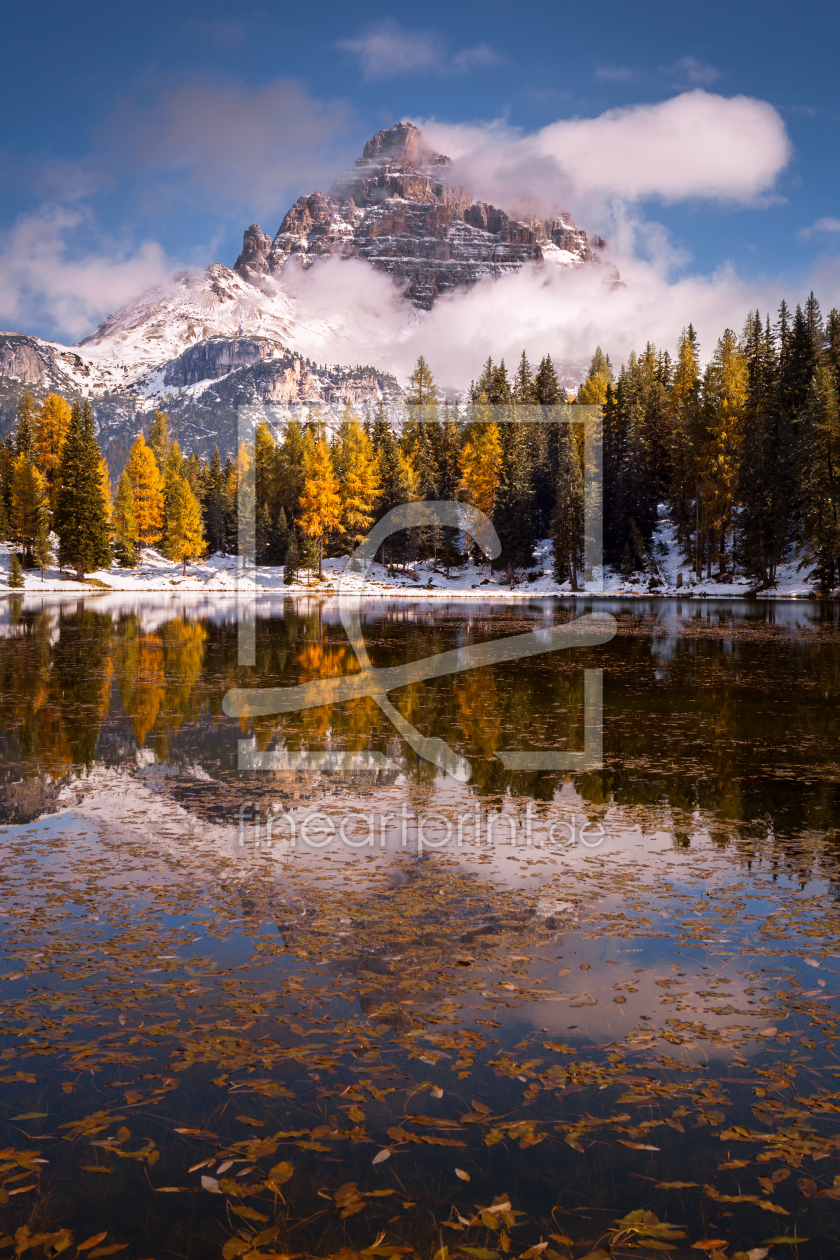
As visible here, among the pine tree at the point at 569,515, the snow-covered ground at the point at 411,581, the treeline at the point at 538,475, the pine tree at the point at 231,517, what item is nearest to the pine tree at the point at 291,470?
the treeline at the point at 538,475

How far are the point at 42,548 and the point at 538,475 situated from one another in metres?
50.4

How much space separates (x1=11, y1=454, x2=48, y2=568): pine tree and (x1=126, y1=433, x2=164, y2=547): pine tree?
16.0 metres

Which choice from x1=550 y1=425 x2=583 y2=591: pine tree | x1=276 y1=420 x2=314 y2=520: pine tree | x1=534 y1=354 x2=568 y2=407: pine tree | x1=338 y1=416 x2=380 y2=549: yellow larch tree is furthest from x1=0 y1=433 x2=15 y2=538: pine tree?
x1=534 y1=354 x2=568 y2=407: pine tree

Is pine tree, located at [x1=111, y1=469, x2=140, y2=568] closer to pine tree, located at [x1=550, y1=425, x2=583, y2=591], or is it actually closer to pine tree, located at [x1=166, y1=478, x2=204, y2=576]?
pine tree, located at [x1=166, y1=478, x2=204, y2=576]

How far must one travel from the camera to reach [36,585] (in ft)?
247

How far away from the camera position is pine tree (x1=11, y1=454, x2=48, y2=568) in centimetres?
7925

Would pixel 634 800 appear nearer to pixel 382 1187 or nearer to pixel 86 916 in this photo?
pixel 86 916

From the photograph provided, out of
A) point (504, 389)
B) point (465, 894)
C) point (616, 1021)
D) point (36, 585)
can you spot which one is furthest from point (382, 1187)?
point (504, 389)

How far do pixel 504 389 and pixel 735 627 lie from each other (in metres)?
61.0

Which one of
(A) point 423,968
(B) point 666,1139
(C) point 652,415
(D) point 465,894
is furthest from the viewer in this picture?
(C) point 652,415

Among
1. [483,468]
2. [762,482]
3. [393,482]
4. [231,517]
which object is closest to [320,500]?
[393,482]

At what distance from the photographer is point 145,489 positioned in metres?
97.9

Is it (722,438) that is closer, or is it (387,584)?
(722,438)

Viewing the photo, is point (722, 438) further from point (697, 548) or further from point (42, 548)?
point (42, 548)
